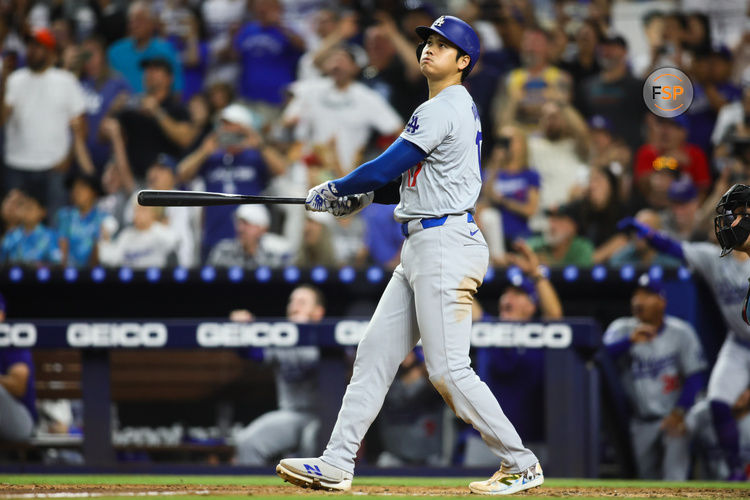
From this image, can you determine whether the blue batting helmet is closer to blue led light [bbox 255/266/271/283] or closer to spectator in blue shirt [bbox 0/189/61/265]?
blue led light [bbox 255/266/271/283]

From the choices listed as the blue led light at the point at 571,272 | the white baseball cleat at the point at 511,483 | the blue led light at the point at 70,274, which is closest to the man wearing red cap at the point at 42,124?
the blue led light at the point at 70,274

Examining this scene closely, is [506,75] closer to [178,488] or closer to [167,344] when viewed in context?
[167,344]

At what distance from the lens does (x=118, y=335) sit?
5.66 meters

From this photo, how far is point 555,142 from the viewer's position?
25.8 ft

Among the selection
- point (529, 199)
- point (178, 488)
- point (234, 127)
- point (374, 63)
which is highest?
point (374, 63)

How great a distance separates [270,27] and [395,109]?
1449 millimetres

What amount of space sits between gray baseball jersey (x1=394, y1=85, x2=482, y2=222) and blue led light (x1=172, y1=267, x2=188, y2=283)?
3706 mm

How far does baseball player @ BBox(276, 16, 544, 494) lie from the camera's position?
11.7 ft

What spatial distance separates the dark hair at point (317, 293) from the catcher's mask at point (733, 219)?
2870 millimetres

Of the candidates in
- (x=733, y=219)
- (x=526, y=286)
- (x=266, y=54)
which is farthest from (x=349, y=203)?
(x=266, y=54)

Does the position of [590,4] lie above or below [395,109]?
above

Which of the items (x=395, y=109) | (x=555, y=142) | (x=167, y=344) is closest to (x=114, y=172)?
(x=395, y=109)

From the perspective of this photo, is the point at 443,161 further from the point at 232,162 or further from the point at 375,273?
the point at 232,162
